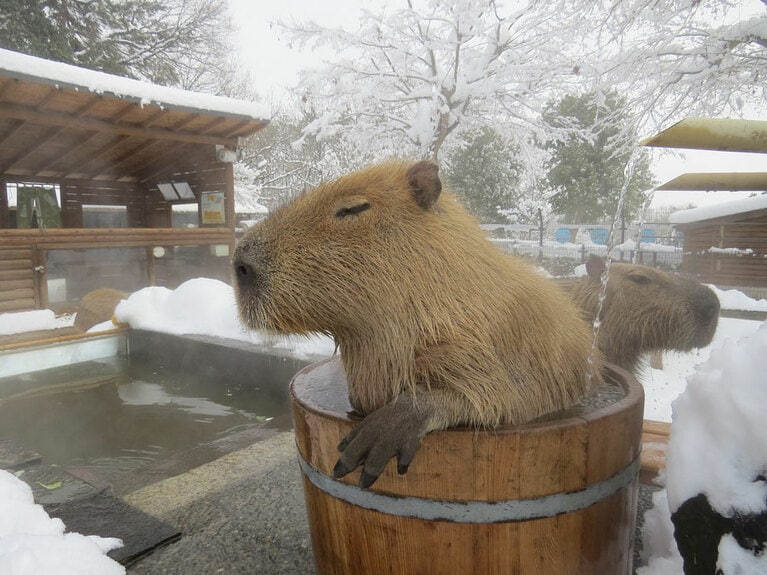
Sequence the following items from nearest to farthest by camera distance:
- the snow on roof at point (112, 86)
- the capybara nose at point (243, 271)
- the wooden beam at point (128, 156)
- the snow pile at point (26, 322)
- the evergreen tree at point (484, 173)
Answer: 1. the capybara nose at point (243, 271)
2. the snow on roof at point (112, 86)
3. the snow pile at point (26, 322)
4. the wooden beam at point (128, 156)
5. the evergreen tree at point (484, 173)

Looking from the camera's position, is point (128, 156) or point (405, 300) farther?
point (128, 156)

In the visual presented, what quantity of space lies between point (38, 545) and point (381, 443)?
1.26 meters

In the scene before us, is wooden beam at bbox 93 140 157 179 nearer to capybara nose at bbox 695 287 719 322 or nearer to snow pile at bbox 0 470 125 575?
snow pile at bbox 0 470 125 575

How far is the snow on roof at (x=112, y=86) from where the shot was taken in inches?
222

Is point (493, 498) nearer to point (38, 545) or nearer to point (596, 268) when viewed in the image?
point (38, 545)

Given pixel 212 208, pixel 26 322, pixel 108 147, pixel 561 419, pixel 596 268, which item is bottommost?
pixel 26 322

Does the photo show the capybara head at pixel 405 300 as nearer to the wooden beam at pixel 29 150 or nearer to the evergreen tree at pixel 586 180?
the wooden beam at pixel 29 150

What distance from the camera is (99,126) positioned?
280 inches

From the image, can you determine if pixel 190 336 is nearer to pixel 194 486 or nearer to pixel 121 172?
pixel 194 486

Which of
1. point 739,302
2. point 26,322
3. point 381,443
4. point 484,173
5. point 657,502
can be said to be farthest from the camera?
point 484,173

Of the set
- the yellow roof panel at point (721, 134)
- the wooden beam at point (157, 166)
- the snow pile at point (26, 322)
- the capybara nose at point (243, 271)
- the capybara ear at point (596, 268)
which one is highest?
the wooden beam at point (157, 166)

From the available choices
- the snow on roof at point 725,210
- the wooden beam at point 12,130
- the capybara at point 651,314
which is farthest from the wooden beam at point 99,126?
the capybara at point 651,314

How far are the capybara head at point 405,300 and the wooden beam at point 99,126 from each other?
6.86 meters

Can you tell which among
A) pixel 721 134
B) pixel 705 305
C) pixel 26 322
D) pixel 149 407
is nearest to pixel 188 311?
pixel 149 407
